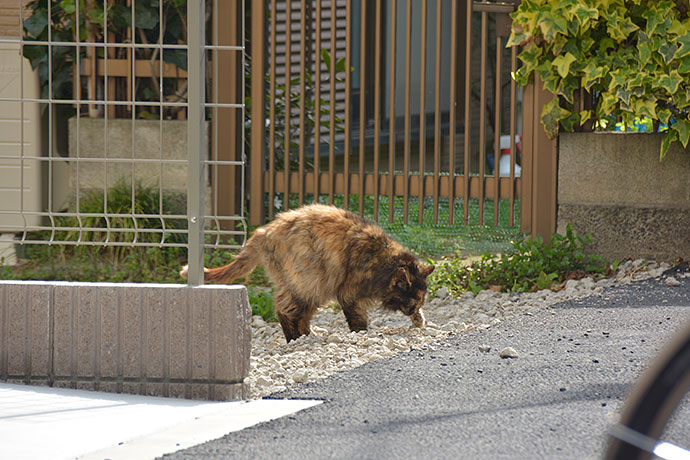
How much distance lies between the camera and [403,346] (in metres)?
4.77

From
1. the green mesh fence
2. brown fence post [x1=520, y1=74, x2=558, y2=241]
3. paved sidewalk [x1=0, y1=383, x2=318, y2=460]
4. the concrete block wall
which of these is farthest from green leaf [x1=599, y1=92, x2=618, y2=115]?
paved sidewalk [x1=0, y1=383, x2=318, y2=460]

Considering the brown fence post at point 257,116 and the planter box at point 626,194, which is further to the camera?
the brown fence post at point 257,116

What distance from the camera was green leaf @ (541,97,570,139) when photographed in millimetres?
6763

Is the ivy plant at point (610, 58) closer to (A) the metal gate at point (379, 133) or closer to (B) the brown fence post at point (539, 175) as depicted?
(B) the brown fence post at point (539, 175)

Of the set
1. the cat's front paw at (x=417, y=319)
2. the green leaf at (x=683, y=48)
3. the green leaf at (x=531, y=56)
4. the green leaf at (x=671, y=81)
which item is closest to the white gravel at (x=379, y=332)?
the cat's front paw at (x=417, y=319)

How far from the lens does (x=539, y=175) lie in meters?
6.97

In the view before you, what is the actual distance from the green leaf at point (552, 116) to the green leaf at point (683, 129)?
76cm

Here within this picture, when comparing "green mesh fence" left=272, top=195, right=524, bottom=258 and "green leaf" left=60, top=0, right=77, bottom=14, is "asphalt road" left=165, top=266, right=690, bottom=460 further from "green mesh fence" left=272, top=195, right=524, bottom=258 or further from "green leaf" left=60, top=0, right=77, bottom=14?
"green leaf" left=60, top=0, right=77, bottom=14

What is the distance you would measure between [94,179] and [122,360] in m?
4.28

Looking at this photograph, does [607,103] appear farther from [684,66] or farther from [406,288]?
[406,288]

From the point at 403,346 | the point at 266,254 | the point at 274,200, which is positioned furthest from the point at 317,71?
the point at 403,346

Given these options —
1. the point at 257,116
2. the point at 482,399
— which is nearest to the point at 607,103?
the point at 257,116

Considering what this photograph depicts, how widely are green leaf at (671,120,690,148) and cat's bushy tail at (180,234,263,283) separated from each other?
10.0 ft

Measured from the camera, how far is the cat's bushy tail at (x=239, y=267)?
201 inches
